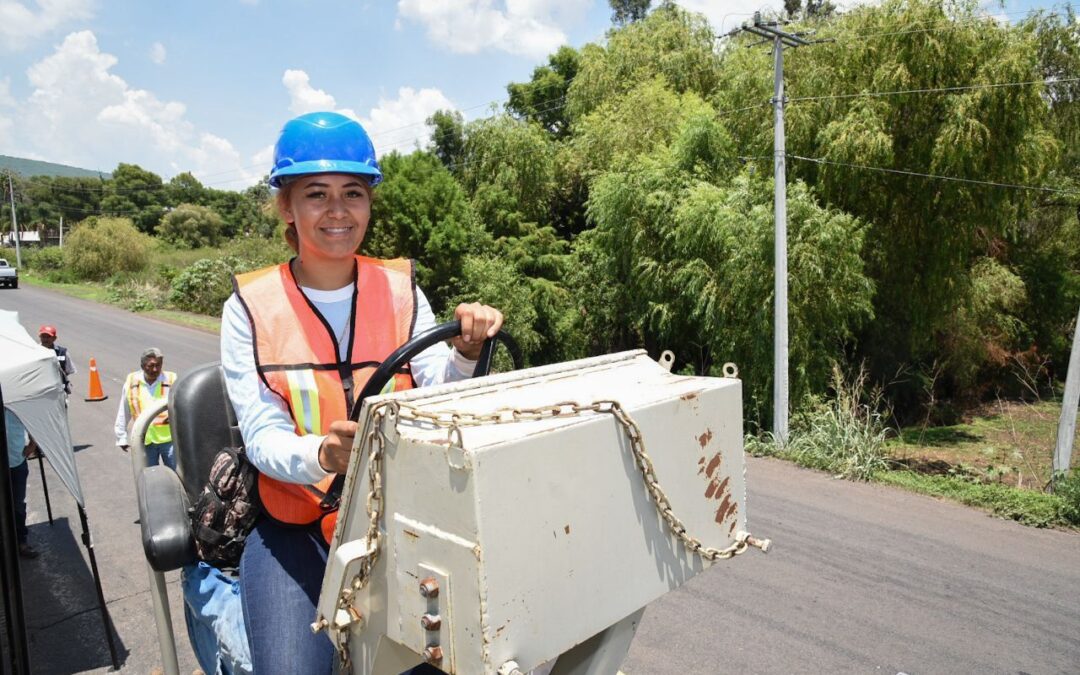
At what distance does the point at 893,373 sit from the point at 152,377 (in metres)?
15.7

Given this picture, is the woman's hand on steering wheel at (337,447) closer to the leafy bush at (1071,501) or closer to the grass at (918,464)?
the grass at (918,464)

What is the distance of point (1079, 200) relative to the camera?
19.4 meters

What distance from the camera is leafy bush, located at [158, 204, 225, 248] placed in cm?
5356

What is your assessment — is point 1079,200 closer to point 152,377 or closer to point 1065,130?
point 1065,130

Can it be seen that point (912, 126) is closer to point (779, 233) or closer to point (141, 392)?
point (779, 233)

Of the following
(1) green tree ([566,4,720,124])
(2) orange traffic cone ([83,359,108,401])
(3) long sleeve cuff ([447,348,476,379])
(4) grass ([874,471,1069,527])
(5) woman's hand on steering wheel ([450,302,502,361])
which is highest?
(1) green tree ([566,4,720,124])

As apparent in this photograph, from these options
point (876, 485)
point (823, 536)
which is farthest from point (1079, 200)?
point (823, 536)

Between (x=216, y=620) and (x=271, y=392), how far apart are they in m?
0.76

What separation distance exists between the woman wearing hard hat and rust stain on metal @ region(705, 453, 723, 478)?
680 mm

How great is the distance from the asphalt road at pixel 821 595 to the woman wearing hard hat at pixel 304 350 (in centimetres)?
289

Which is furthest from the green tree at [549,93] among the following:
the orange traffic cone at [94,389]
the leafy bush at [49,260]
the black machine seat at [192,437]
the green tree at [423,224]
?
the leafy bush at [49,260]

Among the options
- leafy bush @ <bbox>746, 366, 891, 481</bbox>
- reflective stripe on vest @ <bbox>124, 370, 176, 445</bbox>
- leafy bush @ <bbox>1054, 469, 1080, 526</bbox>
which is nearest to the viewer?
reflective stripe on vest @ <bbox>124, 370, 176, 445</bbox>

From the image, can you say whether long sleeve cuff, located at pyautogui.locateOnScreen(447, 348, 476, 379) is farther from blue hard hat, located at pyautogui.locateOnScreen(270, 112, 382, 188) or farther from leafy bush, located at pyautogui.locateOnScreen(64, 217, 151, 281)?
leafy bush, located at pyautogui.locateOnScreen(64, 217, 151, 281)

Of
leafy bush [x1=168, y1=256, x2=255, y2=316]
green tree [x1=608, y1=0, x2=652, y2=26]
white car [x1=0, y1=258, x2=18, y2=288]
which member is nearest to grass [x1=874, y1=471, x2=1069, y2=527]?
leafy bush [x1=168, y1=256, x2=255, y2=316]
